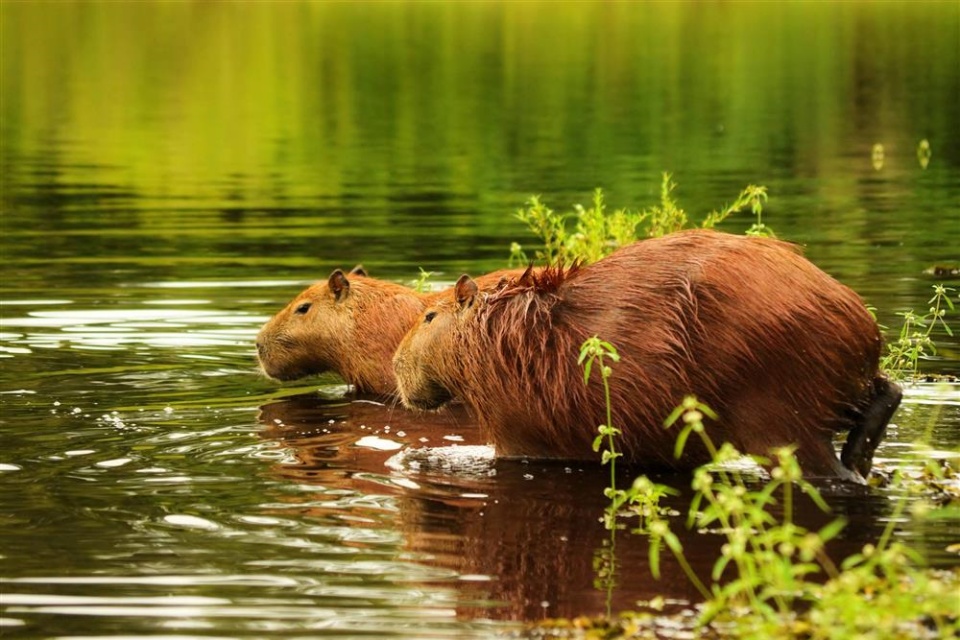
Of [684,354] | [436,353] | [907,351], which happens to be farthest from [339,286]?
[684,354]

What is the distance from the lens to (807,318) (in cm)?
713

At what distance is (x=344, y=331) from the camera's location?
33.8 ft

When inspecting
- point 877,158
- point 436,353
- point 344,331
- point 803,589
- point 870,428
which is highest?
point 877,158

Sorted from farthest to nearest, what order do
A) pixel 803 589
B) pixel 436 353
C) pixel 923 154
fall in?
pixel 923 154 < pixel 436 353 < pixel 803 589

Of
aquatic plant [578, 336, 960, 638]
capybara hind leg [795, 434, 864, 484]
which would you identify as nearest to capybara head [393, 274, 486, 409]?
aquatic plant [578, 336, 960, 638]

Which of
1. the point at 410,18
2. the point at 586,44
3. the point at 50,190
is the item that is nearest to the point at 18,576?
the point at 50,190

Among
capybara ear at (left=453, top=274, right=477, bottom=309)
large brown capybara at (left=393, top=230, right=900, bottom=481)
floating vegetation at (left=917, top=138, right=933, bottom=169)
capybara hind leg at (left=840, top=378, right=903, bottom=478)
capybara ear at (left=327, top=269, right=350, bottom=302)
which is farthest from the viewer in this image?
floating vegetation at (left=917, top=138, right=933, bottom=169)

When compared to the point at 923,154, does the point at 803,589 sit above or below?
Answer: below

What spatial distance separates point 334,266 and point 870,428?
8333mm

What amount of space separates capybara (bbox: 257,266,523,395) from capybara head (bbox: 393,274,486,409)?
5.05ft

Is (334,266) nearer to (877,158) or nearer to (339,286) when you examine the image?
(339,286)

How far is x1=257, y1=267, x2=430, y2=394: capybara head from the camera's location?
400 inches

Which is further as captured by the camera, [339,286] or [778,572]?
[339,286]

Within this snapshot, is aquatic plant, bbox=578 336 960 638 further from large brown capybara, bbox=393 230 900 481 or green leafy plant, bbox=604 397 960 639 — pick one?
large brown capybara, bbox=393 230 900 481
